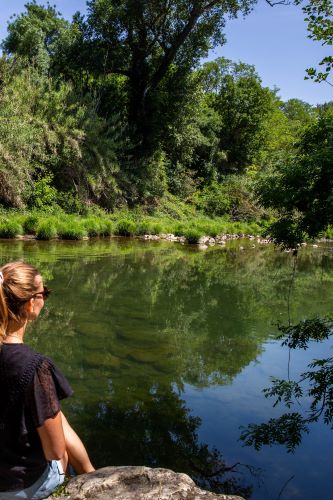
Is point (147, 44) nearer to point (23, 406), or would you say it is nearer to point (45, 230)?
point (45, 230)

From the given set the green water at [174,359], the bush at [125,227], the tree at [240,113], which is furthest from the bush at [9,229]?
the tree at [240,113]

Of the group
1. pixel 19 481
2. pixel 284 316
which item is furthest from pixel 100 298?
pixel 19 481

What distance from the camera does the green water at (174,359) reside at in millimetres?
5285

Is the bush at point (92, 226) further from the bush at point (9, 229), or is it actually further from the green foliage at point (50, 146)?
the bush at point (9, 229)

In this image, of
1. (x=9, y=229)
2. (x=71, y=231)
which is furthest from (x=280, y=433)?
(x=71, y=231)

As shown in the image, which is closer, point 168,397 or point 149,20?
point 168,397

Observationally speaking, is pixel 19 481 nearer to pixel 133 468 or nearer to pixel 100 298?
pixel 133 468

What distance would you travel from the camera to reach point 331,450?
5641 millimetres

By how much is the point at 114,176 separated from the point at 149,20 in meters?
9.74

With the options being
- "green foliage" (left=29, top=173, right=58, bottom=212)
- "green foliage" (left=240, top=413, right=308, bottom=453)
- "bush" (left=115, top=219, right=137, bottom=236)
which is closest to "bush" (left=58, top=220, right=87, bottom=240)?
"green foliage" (left=29, top=173, right=58, bottom=212)

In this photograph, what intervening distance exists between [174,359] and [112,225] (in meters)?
17.9

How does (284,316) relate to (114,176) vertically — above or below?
below

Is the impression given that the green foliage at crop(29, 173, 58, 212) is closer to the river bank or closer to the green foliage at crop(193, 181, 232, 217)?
the river bank

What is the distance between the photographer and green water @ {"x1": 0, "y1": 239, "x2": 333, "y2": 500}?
5.29 meters
